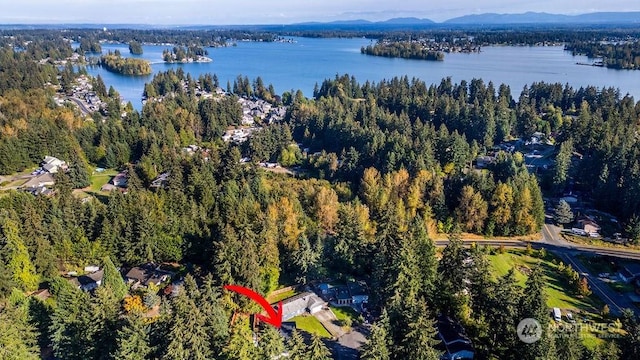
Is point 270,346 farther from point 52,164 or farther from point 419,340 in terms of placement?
point 52,164

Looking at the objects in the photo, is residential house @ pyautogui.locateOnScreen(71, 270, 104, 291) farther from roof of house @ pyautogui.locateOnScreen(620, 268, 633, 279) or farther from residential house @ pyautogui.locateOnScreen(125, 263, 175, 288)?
roof of house @ pyautogui.locateOnScreen(620, 268, 633, 279)

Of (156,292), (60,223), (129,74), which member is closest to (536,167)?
(156,292)

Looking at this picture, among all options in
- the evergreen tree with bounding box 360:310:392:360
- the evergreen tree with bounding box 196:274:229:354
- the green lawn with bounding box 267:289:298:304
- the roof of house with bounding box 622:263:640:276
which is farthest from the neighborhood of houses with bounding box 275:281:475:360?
the roof of house with bounding box 622:263:640:276

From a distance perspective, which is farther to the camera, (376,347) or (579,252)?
(579,252)

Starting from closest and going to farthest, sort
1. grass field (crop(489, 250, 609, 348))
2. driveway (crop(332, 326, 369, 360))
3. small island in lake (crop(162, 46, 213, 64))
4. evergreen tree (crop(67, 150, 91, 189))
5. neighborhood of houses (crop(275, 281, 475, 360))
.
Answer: neighborhood of houses (crop(275, 281, 475, 360))
driveway (crop(332, 326, 369, 360))
grass field (crop(489, 250, 609, 348))
evergreen tree (crop(67, 150, 91, 189))
small island in lake (crop(162, 46, 213, 64))

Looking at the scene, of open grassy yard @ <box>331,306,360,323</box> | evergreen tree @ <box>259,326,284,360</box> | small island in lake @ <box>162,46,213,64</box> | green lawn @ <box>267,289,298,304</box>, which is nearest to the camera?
evergreen tree @ <box>259,326,284,360</box>

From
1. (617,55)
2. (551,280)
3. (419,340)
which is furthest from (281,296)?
(617,55)

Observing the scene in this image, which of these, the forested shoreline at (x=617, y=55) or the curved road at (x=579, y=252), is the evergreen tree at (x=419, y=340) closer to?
the curved road at (x=579, y=252)
